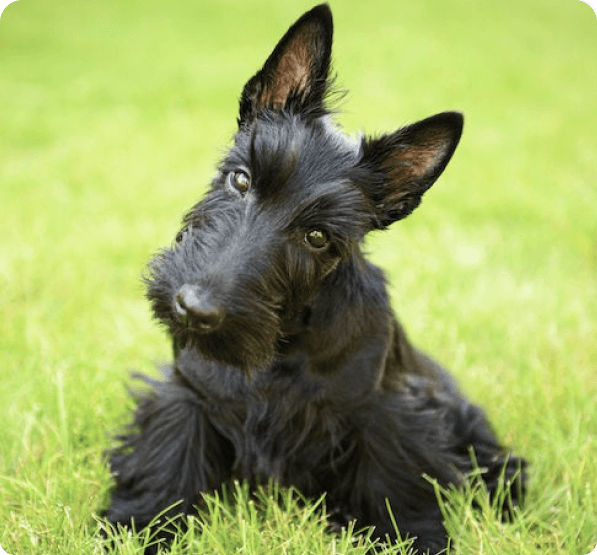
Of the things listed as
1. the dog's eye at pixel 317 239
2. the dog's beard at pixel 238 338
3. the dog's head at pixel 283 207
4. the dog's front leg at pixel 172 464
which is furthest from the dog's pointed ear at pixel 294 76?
the dog's front leg at pixel 172 464

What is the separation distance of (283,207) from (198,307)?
0.48 meters

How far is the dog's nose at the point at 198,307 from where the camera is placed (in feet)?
7.97

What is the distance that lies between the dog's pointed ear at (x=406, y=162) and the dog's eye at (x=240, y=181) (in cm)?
43

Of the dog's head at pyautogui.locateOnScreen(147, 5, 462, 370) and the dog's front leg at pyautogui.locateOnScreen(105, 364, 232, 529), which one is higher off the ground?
the dog's head at pyautogui.locateOnScreen(147, 5, 462, 370)

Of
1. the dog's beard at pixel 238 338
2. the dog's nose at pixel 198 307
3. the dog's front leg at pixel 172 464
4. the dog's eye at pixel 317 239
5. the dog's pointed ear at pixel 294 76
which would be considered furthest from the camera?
the dog's front leg at pixel 172 464

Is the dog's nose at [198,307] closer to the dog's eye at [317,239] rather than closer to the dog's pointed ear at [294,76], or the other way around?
the dog's eye at [317,239]

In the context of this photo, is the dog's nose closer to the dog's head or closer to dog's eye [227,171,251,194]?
the dog's head

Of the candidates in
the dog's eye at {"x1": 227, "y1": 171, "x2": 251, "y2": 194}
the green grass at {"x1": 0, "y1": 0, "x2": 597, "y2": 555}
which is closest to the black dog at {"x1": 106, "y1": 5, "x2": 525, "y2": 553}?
the dog's eye at {"x1": 227, "y1": 171, "x2": 251, "y2": 194}

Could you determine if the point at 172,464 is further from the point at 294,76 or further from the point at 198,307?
the point at 294,76

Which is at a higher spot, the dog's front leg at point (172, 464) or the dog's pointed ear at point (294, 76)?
the dog's pointed ear at point (294, 76)

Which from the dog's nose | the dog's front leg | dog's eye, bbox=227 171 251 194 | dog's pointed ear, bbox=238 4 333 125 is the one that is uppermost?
dog's pointed ear, bbox=238 4 333 125

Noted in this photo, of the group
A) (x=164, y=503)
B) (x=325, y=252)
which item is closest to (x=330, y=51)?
(x=325, y=252)

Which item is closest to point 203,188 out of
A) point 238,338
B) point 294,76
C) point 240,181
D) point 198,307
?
point 294,76

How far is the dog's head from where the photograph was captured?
8.44 feet
